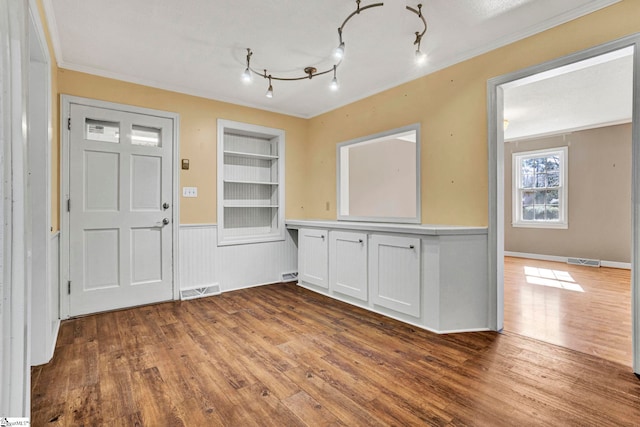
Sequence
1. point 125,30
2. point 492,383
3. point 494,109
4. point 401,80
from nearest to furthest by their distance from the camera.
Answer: point 492,383
point 125,30
point 494,109
point 401,80

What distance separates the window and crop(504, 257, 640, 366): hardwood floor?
1257mm

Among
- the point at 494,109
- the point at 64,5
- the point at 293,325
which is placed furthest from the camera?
the point at 293,325

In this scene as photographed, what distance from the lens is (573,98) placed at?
13.5 ft

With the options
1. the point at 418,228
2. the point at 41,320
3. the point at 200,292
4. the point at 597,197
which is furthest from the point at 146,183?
the point at 597,197

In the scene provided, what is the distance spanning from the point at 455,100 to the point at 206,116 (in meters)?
2.88

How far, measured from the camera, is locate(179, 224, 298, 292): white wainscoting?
149 inches

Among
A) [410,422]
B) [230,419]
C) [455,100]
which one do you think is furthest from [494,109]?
[230,419]

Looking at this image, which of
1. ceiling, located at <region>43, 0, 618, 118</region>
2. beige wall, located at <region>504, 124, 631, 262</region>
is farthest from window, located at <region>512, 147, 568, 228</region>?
ceiling, located at <region>43, 0, 618, 118</region>

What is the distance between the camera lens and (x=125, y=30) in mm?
2531

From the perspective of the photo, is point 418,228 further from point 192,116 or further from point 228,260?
point 192,116

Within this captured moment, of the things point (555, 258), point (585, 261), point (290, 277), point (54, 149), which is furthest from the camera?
point (555, 258)

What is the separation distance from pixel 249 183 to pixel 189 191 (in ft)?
2.81

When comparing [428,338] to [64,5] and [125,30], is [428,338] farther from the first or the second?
[64,5]

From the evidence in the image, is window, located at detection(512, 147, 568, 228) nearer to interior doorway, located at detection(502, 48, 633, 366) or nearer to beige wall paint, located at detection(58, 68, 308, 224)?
interior doorway, located at detection(502, 48, 633, 366)
